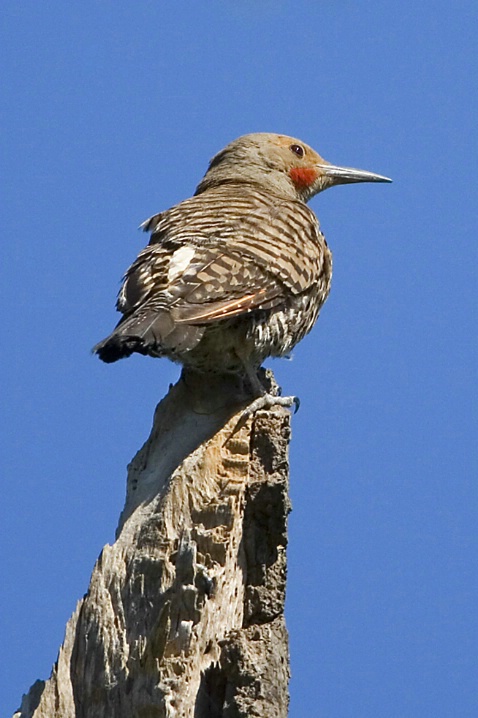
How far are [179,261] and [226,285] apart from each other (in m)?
0.32

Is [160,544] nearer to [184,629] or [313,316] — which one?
[184,629]

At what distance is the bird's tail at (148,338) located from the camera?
560cm

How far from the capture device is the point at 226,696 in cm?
477

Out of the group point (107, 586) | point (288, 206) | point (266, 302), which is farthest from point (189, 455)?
point (288, 206)

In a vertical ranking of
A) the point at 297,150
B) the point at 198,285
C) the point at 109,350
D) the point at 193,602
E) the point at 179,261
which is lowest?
the point at 193,602

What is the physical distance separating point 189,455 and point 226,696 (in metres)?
1.25

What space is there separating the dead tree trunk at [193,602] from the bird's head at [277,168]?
339cm

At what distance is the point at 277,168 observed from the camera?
8859 millimetres

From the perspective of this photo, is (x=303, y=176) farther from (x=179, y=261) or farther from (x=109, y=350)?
(x=109, y=350)

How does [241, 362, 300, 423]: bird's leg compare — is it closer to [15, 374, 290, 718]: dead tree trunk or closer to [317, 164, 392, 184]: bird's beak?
[15, 374, 290, 718]: dead tree trunk

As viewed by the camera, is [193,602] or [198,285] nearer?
[193,602]

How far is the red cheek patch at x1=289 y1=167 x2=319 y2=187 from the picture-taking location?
8930mm

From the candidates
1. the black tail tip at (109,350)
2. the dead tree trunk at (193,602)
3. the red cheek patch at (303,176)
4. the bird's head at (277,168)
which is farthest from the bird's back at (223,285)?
the red cheek patch at (303,176)

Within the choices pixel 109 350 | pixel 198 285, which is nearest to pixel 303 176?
pixel 198 285
